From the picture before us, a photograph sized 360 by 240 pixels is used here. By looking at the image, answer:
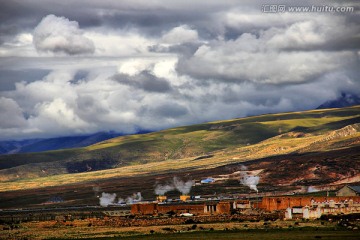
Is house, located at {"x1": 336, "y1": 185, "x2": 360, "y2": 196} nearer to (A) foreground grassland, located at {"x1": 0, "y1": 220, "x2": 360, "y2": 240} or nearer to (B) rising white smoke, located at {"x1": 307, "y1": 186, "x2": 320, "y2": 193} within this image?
(B) rising white smoke, located at {"x1": 307, "y1": 186, "x2": 320, "y2": 193}

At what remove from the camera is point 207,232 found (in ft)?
290

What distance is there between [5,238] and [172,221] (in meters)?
27.4

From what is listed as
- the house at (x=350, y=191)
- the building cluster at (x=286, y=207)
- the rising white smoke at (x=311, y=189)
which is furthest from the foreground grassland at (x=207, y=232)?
the rising white smoke at (x=311, y=189)

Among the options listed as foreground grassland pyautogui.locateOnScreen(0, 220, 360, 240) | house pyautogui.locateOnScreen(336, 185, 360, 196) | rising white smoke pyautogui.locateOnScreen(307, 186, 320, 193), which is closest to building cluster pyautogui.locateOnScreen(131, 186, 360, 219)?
house pyautogui.locateOnScreen(336, 185, 360, 196)

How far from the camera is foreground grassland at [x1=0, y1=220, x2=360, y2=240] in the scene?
78.9m

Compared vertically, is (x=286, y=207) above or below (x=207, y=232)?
above

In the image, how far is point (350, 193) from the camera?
141125 mm

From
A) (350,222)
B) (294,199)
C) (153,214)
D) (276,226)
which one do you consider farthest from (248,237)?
(153,214)

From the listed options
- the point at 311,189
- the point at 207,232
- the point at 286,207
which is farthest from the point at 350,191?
the point at 207,232

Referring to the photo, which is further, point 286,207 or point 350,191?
point 350,191

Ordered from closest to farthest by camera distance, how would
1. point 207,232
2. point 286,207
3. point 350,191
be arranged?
point 207,232 < point 286,207 < point 350,191

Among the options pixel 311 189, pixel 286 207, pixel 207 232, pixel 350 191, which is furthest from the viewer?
pixel 311 189

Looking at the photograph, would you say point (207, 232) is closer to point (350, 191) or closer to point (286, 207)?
point (286, 207)

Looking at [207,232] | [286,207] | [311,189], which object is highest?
[311,189]
